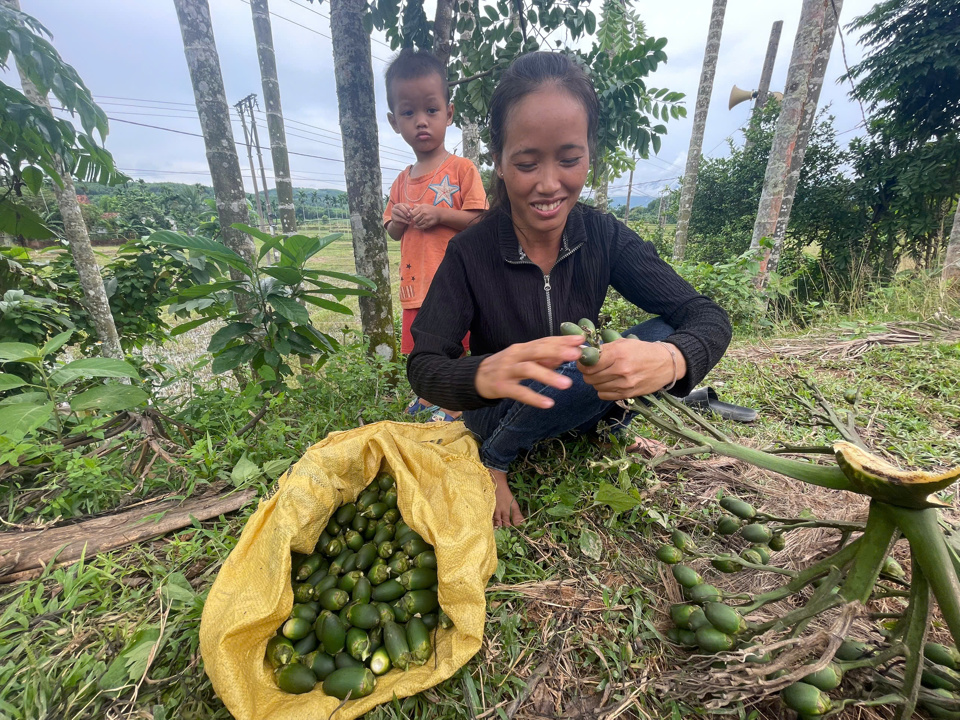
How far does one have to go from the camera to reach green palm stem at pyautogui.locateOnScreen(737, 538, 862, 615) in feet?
3.33

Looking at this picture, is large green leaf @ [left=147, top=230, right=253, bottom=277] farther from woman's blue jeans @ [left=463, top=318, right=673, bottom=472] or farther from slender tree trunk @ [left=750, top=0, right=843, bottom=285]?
slender tree trunk @ [left=750, top=0, right=843, bottom=285]

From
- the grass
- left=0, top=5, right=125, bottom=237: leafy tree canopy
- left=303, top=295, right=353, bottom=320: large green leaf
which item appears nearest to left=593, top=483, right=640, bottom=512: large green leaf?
the grass

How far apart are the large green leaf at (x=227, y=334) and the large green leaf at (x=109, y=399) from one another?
417 millimetres

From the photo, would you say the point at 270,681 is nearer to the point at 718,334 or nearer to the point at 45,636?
the point at 45,636

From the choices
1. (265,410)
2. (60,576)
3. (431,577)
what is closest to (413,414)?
(265,410)

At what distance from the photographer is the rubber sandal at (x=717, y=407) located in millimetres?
2580

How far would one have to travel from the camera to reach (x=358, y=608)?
1.39m

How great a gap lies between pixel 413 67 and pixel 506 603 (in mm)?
2878

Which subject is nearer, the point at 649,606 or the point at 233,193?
the point at 649,606

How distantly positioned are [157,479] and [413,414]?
1.30m

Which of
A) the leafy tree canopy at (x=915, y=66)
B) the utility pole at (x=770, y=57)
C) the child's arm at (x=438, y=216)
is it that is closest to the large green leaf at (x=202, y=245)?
the child's arm at (x=438, y=216)

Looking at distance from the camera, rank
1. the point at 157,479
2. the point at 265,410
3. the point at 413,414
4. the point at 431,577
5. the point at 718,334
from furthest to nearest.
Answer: the point at 413,414 < the point at 265,410 < the point at 157,479 < the point at 718,334 < the point at 431,577

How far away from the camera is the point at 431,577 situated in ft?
4.88

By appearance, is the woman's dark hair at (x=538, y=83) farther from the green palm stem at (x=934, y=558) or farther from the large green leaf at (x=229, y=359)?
the large green leaf at (x=229, y=359)
